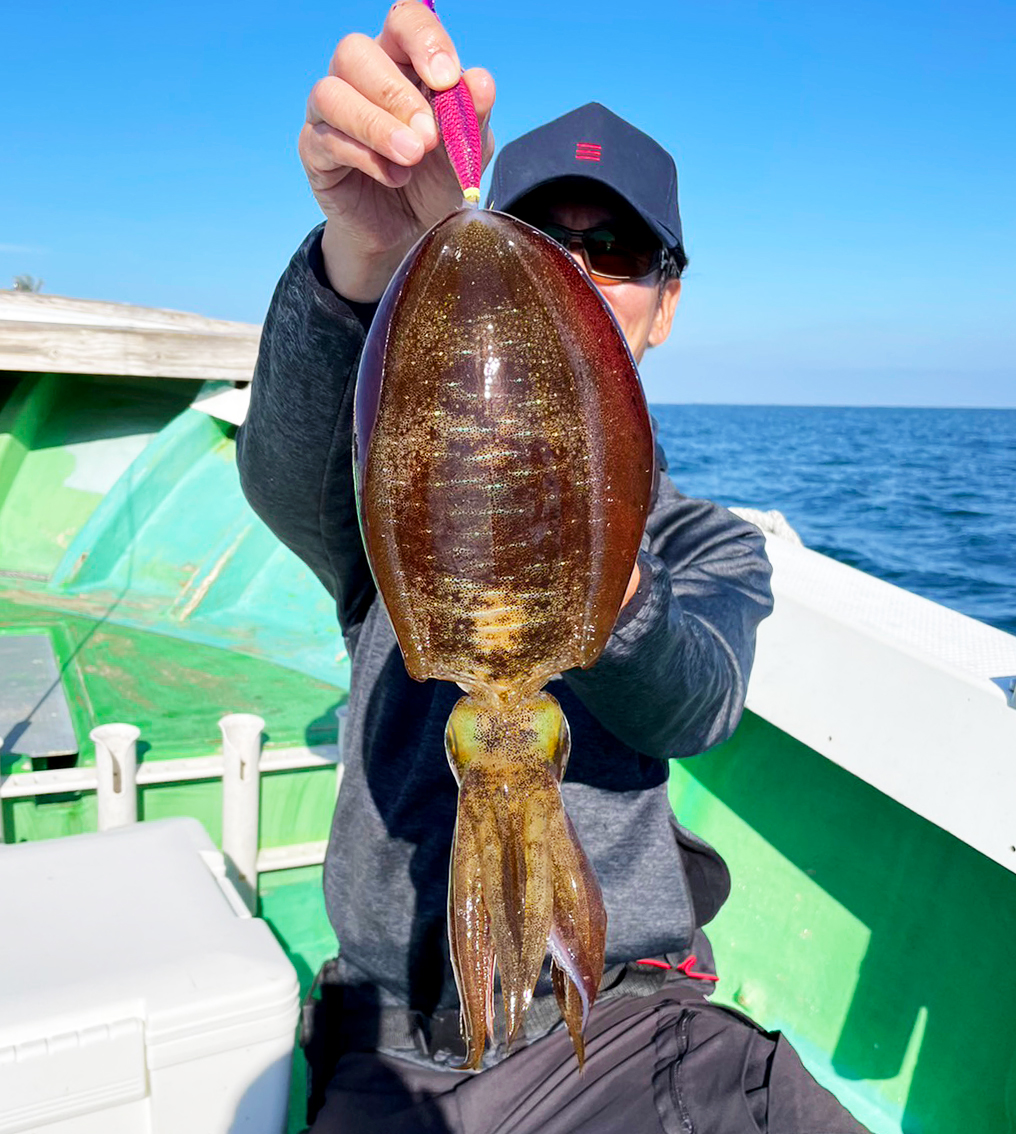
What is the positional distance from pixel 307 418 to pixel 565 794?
43.0 inches

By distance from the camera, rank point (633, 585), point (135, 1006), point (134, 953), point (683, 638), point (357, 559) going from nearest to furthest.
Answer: point (633, 585), point (683, 638), point (135, 1006), point (134, 953), point (357, 559)

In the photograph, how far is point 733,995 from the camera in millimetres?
3785

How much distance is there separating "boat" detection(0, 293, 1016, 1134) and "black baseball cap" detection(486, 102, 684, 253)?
165 cm

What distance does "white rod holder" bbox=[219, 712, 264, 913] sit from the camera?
379cm

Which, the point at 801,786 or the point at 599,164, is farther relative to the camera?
the point at 801,786

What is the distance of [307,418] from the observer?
6.30 feet

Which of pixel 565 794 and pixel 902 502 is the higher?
pixel 565 794

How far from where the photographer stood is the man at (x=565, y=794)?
1913mm

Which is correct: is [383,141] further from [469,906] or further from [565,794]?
[565,794]

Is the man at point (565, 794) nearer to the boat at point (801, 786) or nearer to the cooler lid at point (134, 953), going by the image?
the cooler lid at point (134, 953)

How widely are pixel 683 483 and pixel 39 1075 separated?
84.3 ft

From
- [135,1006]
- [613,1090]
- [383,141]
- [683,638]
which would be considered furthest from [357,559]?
[613,1090]

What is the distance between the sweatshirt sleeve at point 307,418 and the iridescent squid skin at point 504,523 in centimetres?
68

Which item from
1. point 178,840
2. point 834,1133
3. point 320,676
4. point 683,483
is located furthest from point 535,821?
point 683,483
